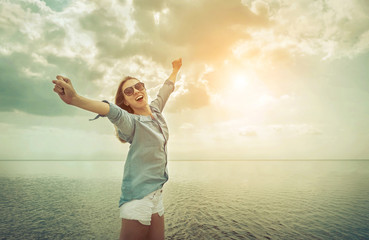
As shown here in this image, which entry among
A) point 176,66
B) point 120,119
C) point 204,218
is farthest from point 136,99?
point 204,218

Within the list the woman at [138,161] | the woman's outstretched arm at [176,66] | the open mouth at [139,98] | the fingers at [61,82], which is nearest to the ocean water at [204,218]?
the woman's outstretched arm at [176,66]

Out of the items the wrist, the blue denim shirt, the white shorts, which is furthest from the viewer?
the blue denim shirt

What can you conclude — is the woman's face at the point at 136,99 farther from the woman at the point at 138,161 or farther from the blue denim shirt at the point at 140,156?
the blue denim shirt at the point at 140,156

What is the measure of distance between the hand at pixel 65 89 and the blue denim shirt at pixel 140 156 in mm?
417

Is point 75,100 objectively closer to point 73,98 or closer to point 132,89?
point 73,98

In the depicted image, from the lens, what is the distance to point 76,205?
2966cm

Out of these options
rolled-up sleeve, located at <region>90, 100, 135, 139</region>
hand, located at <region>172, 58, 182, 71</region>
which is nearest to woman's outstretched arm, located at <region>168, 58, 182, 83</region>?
hand, located at <region>172, 58, 182, 71</region>

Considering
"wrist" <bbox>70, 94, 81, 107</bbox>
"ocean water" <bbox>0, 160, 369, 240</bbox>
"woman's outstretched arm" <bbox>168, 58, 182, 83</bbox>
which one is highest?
"woman's outstretched arm" <bbox>168, 58, 182, 83</bbox>

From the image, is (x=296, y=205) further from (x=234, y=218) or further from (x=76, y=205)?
(x=76, y=205)

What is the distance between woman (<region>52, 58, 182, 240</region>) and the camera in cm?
247

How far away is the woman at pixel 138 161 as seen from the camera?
247 centimetres

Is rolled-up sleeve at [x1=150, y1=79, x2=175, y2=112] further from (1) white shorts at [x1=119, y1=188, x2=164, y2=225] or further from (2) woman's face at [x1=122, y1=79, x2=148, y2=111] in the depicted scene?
(1) white shorts at [x1=119, y1=188, x2=164, y2=225]

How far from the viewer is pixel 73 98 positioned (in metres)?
2.35

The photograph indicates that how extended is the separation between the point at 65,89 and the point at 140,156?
1377 mm
